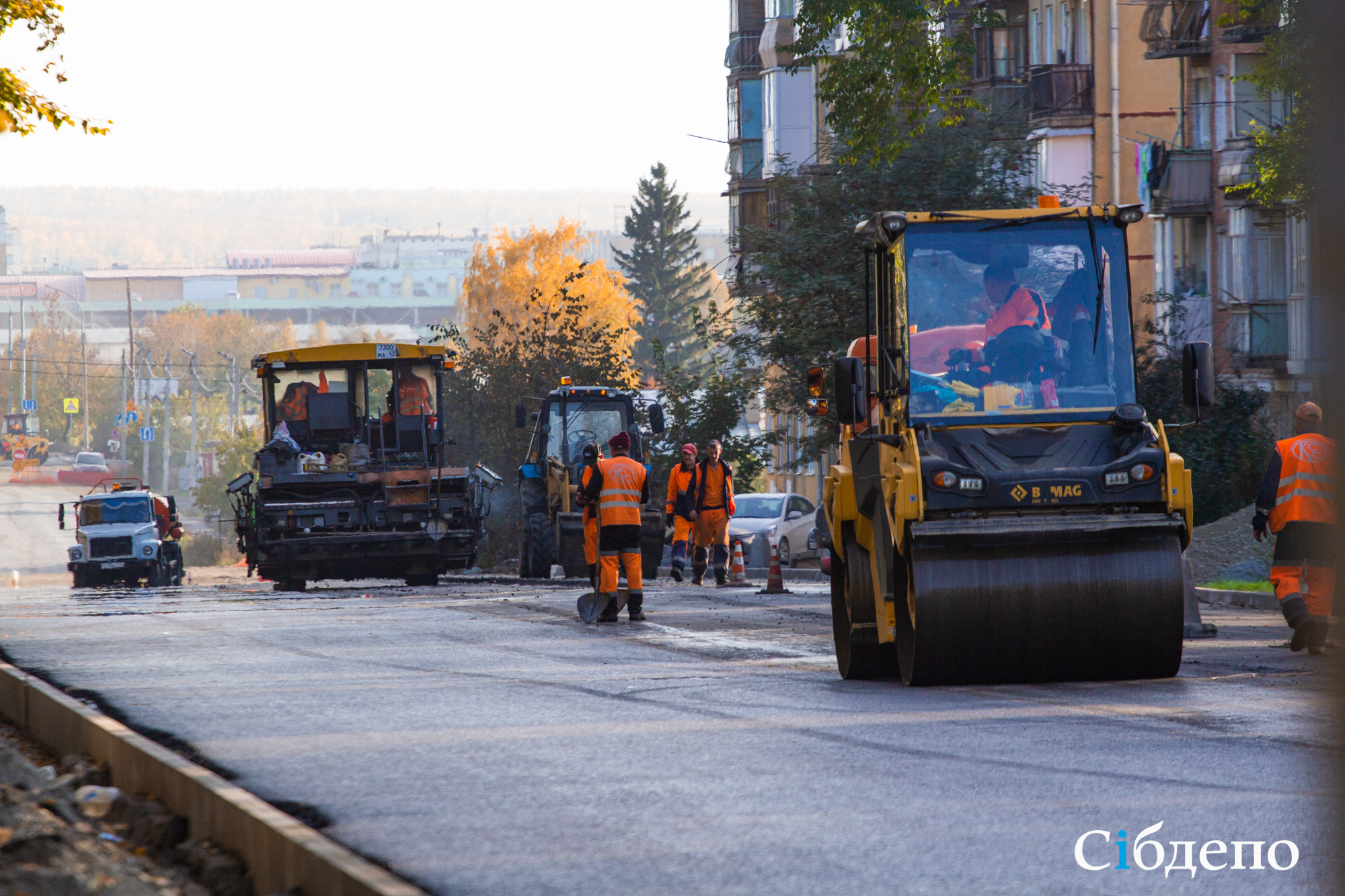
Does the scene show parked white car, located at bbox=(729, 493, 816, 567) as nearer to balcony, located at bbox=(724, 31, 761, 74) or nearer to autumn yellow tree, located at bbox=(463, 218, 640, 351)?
balcony, located at bbox=(724, 31, 761, 74)

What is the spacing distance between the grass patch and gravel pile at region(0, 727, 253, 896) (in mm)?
13673

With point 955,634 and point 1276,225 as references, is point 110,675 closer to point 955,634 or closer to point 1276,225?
point 955,634

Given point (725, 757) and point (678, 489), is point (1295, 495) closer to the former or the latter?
point (725, 757)

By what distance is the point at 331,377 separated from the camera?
24.4 meters

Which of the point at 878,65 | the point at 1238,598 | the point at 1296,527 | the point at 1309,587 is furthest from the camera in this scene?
the point at 878,65

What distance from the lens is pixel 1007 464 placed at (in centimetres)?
991

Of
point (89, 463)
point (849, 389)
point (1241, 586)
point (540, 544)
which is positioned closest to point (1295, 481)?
point (849, 389)

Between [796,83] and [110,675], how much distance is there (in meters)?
40.7

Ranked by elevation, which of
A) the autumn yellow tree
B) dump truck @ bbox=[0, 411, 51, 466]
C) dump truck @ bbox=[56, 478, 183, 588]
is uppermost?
the autumn yellow tree

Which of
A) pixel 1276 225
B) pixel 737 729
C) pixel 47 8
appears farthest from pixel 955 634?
pixel 1276 225

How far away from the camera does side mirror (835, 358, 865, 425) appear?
399 inches

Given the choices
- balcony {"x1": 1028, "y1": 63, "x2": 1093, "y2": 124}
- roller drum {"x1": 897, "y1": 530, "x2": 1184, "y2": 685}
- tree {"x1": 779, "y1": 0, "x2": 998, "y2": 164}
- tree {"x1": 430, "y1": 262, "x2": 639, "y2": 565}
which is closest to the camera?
roller drum {"x1": 897, "y1": 530, "x2": 1184, "y2": 685}

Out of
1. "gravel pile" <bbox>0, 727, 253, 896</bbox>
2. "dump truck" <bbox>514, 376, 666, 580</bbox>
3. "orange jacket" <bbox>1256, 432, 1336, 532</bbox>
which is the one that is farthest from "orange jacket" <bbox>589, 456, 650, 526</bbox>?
"dump truck" <bbox>514, 376, 666, 580</bbox>

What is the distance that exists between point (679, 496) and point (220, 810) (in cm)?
1646
